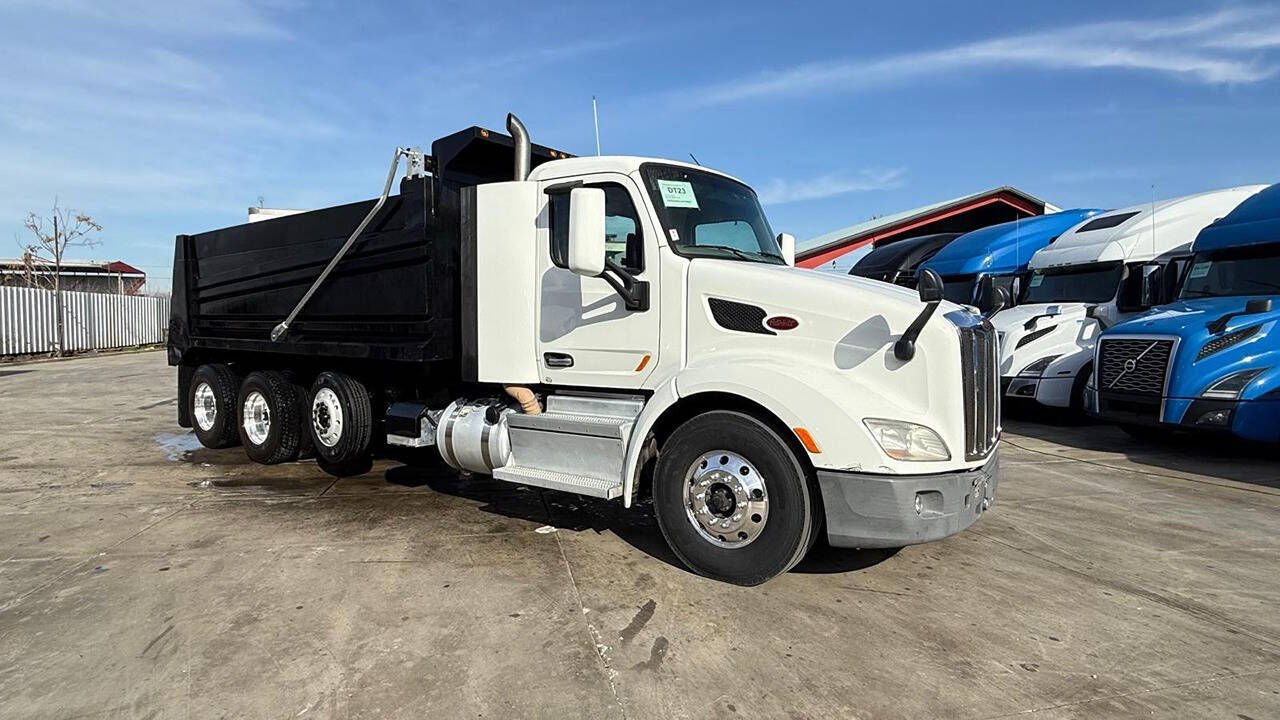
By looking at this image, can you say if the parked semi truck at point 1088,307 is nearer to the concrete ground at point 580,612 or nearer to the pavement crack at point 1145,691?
the concrete ground at point 580,612

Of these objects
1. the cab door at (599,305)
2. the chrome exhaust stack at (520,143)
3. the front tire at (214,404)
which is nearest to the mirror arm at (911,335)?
the cab door at (599,305)

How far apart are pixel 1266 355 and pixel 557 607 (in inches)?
306

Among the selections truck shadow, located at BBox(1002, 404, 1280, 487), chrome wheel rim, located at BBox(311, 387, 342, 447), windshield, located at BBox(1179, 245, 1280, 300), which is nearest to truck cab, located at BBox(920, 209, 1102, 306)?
truck shadow, located at BBox(1002, 404, 1280, 487)

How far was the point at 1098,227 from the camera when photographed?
11.2 m

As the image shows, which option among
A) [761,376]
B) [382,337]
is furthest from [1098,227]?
[382,337]

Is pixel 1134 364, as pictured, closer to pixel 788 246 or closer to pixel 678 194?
pixel 788 246

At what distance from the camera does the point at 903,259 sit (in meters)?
15.5

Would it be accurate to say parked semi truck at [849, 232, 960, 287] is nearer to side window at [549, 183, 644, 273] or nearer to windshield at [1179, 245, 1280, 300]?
windshield at [1179, 245, 1280, 300]

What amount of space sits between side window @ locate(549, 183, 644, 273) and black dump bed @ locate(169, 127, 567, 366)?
3.23ft

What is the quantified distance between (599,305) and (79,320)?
2690 centimetres

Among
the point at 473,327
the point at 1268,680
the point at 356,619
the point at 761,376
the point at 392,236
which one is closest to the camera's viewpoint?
the point at 1268,680

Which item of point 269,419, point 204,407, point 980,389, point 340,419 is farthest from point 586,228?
point 204,407

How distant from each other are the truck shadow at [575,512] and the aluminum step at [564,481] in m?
0.50

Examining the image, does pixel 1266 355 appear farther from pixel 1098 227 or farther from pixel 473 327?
pixel 473 327
